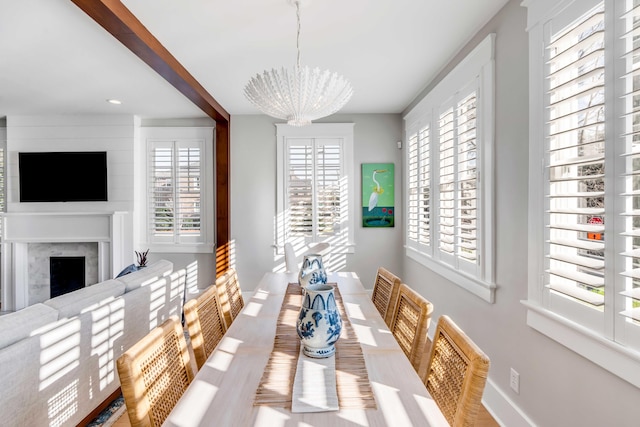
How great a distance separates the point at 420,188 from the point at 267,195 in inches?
76.2

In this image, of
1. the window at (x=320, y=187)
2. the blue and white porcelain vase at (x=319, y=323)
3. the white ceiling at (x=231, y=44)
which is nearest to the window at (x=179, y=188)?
the white ceiling at (x=231, y=44)

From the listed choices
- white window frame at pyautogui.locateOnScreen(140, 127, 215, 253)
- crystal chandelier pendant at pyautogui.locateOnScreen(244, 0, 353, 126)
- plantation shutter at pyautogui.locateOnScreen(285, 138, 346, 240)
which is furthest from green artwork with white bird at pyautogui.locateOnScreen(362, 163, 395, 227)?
crystal chandelier pendant at pyautogui.locateOnScreen(244, 0, 353, 126)

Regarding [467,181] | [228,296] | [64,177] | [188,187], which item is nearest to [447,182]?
[467,181]

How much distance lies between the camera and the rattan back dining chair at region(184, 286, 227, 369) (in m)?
1.45

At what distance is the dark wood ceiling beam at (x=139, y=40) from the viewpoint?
1.89 meters

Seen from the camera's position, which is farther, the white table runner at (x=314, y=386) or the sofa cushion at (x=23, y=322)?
the sofa cushion at (x=23, y=322)

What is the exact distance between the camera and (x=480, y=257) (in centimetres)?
239

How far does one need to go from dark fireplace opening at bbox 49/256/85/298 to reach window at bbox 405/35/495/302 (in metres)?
4.32

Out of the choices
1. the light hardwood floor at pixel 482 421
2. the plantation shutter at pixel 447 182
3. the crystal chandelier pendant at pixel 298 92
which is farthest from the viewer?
the plantation shutter at pixel 447 182

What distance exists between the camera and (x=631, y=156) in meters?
1.25

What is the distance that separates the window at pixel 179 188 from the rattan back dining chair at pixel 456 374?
3.87m

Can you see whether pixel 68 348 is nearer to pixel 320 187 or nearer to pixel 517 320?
pixel 517 320

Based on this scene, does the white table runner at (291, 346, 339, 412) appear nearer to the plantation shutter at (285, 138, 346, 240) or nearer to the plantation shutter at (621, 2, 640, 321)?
the plantation shutter at (621, 2, 640, 321)

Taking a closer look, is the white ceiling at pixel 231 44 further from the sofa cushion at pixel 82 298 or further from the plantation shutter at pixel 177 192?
the sofa cushion at pixel 82 298
